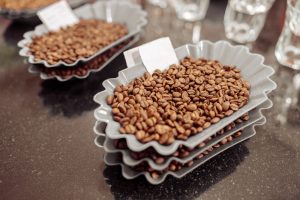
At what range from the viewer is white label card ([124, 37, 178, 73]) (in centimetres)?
70

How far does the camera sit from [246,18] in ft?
3.18

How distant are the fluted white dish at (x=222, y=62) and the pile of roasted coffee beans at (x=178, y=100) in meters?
0.01

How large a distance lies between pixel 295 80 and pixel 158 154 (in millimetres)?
496

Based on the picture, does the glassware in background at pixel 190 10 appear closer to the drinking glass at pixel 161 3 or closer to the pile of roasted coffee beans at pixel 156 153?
the drinking glass at pixel 161 3

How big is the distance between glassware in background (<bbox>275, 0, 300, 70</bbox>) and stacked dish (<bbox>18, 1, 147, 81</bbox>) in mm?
357

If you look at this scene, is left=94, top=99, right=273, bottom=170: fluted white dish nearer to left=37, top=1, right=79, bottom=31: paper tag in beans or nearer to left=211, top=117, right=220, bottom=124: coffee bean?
left=211, top=117, right=220, bottom=124: coffee bean

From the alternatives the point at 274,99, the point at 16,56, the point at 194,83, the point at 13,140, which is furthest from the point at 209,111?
the point at 16,56

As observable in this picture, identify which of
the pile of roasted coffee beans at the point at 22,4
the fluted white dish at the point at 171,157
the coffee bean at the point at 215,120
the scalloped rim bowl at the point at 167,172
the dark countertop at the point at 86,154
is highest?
the coffee bean at the point at 215,120

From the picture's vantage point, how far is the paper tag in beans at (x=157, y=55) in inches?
27.7

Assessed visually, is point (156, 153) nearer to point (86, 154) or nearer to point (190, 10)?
point (86, 154)

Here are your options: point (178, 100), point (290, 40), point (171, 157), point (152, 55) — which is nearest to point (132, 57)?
point (152, 55)

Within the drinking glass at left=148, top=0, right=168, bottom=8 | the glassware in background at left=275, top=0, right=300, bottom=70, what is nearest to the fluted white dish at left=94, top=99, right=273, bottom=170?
the glassware in background at left=275, top=0, right=300, bottom=70

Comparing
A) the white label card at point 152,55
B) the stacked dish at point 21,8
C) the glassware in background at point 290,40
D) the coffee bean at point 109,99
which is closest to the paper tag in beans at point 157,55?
the white label card at point 152,55

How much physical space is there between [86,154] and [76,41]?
318mm
